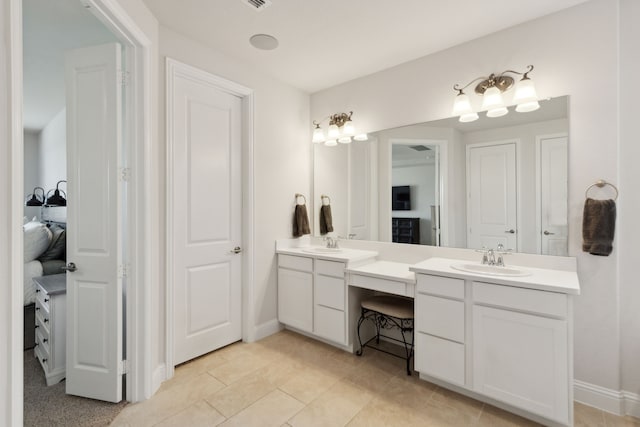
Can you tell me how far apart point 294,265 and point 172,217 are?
119 cm

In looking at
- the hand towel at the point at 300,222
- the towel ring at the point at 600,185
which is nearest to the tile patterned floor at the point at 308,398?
the hand towel at the point at 300,222

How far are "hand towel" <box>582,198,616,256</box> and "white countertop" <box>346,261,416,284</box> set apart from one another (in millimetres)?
1078

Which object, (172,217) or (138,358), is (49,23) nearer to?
(172,217)

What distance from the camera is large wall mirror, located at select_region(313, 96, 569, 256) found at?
2.08 meters

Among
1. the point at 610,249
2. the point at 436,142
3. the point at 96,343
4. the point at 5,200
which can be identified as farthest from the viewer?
the point at 436,142

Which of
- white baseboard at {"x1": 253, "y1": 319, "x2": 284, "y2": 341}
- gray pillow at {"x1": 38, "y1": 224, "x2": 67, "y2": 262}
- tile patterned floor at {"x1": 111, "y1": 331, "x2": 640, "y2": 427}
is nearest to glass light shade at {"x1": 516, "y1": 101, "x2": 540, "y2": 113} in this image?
tile patterned floor at {"x1": 111, "y1": 331, "x2": 640, "y2": 427}

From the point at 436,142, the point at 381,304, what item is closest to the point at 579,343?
the point at 381,304

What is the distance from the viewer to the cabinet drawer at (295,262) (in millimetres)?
2836

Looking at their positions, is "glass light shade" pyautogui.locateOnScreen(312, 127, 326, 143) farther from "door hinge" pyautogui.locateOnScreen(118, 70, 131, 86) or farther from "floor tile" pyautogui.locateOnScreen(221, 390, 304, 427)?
"floor tile" pyautogui.locateOnScreen(221, 390, 304, 427)

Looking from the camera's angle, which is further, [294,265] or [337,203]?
[337,203]

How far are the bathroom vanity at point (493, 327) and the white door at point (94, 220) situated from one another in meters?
1.67

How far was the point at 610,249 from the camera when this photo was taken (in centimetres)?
182

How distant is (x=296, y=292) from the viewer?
2936 mm

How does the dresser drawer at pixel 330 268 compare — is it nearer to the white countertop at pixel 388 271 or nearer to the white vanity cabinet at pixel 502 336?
the white countertop at pixel 388 271
